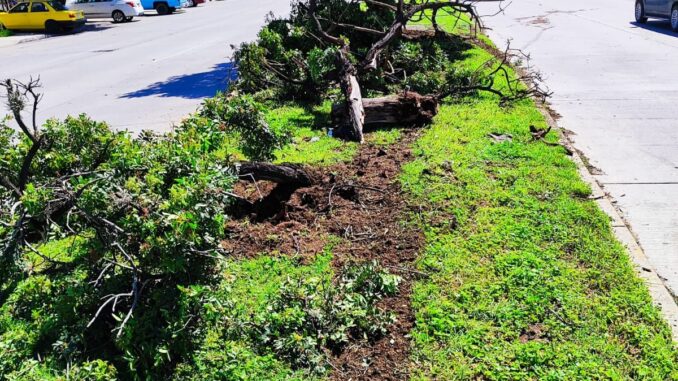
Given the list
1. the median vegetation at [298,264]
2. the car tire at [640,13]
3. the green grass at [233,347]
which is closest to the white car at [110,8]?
the car tire at [640,13]

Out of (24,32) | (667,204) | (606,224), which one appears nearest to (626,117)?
(667,204)

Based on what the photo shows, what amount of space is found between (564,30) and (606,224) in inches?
607

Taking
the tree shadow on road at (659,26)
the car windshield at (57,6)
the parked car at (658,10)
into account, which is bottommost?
the tree shadow on road at (659,26)

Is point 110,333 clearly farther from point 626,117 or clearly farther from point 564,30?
point 564,30

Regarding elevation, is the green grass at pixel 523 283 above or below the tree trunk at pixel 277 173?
below

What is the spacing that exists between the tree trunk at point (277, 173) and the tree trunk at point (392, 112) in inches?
98.8

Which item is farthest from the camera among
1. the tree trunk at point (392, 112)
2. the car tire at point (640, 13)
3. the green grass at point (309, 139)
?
the car tire at point (640, 13)

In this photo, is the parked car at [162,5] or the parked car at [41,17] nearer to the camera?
the parked car at [41,17]

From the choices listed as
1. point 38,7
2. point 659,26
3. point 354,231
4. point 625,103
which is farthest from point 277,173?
point 38,7

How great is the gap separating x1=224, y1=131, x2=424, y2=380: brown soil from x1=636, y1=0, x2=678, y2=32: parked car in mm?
15271

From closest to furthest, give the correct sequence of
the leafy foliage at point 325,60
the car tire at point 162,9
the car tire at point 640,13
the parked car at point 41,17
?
the leafy foliage at point 325,60 → the car tire at point 640,13 → the parked car at point 41,17 → the car tire at point 162,9

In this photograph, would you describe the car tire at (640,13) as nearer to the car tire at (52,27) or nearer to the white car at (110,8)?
the white car at (110,8)

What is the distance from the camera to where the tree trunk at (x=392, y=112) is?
28.7 feet

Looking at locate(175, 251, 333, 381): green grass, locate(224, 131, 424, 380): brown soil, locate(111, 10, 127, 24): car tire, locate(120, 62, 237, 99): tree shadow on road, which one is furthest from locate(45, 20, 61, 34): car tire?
locate(175, 251, 333, 381): green grass
